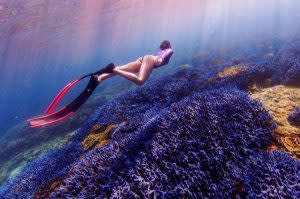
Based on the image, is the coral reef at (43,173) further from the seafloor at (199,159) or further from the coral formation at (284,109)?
the coral formation at (284,109)

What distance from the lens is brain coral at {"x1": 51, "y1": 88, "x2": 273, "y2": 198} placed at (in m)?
3.16

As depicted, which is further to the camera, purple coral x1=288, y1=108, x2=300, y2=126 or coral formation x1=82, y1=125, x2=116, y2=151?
coral formation x1=82, y1=125, x2=116, y2=151

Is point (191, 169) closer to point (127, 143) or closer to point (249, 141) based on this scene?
point (249, 141)

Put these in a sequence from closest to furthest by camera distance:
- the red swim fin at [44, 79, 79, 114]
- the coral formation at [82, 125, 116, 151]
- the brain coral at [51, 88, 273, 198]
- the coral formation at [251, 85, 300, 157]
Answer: the brain coral at [51, 88, 273, 198], the coral formation at [251, 85, 300, 157], the coral formation at [82, 125, 116, 151], the red swim fin at [44, 79, 79, 114]

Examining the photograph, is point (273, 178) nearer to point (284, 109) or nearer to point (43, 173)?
point (284, 109)

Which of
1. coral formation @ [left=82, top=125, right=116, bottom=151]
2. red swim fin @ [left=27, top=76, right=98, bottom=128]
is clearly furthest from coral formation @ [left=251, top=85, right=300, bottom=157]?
red swim fin @ [left=27, top=76, right=98, bottom=128]

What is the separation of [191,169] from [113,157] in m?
1.38

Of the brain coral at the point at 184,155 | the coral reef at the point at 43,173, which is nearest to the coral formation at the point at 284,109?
the brain coral at the point at 184,155

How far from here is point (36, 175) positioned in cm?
530

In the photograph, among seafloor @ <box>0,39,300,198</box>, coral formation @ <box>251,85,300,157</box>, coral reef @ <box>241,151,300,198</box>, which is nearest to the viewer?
coral reef @ <box>241,151,300,198</box>

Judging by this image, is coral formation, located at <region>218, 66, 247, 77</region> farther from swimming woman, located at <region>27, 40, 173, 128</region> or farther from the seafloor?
the seafloor

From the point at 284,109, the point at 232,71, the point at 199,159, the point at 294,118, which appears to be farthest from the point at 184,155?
the point at 232,71

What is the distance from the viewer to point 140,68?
23.4 feet

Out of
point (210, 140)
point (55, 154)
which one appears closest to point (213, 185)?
point (210, 140)
